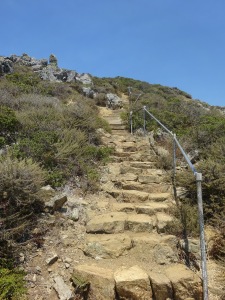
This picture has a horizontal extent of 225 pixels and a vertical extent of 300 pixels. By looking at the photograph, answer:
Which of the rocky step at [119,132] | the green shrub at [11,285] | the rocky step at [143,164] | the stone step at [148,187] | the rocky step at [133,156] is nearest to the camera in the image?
the green shrub at [11,285]

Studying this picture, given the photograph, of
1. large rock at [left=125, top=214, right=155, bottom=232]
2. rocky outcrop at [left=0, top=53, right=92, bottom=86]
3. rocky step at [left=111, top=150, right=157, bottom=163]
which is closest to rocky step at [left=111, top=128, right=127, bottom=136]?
rocky step at [left=111, top=150, right=157, bottom=163]

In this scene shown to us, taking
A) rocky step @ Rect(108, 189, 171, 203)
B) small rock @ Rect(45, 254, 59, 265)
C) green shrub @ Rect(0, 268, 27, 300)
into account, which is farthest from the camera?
rocky step @ Rect(108, 189, 171, 203)

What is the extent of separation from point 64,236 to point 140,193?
6.79 ft

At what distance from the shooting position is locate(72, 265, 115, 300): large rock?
10.7ft

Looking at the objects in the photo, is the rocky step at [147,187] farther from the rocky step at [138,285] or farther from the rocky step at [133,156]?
the rocky step at [138,285]

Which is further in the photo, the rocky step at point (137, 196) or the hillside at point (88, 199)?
the rocky step at point (137, 196)

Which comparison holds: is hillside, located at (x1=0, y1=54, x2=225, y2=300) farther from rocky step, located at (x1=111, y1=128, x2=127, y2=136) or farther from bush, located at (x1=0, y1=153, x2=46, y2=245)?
rocky step, located at (x1=111, y1=128, x2=127, y2=136)

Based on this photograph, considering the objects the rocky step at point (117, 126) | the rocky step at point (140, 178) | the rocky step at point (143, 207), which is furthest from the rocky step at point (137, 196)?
the rocky step at point (117, 126)

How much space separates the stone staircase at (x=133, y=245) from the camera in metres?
3.30

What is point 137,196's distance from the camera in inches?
218

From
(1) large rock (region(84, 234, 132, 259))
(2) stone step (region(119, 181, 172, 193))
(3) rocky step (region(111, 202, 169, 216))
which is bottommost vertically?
(1) large rock (region(84, 234, 132, 259))

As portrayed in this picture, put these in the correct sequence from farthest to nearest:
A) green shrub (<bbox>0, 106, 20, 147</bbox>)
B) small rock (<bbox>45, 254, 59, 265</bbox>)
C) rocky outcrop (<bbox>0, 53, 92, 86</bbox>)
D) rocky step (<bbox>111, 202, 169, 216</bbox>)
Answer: rocky outcrop (<bbox>0, 53, 92, 86</bbox>), green shrub (<bbox>0, 106, 20, 147</bbox>), rocky step (<bbox>111, 202, 169, 216</bbox>), small rock (<bbox>45, 254, 59, 265</bbox>)

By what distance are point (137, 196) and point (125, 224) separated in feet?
3.46

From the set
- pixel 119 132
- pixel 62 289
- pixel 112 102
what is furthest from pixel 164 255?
pixel 112 102
